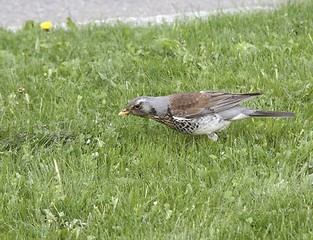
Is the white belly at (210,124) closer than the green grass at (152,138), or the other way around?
the green grass at (152,138)

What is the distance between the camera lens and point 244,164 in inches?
196

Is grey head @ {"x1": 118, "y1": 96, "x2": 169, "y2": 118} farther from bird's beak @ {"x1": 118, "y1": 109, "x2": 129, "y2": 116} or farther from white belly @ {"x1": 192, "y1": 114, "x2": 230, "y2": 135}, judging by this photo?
white belly @ {"x1": 192, "y1": 114, "x2": 230, "y2": 135}

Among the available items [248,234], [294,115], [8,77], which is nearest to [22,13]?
[8,77]

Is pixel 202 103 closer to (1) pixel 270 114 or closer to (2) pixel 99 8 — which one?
(1) pixel 270 114

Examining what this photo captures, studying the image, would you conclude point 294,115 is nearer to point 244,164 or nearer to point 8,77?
point 244,164

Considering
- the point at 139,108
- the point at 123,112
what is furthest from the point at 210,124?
Result: the point at 123,112

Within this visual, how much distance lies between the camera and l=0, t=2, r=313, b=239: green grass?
4.39 m

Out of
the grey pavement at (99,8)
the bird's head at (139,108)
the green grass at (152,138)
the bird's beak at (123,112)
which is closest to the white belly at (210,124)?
the green grass at (152,138)

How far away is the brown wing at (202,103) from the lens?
5.41 metres

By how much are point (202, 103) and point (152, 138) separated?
19.0 inches

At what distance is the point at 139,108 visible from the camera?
5.47 meters

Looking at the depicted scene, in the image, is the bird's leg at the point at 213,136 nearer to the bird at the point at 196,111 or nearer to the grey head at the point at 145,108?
the bird at the point at 196,111

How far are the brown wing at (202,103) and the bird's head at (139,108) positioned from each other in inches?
6.9

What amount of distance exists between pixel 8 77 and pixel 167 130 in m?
1.72
